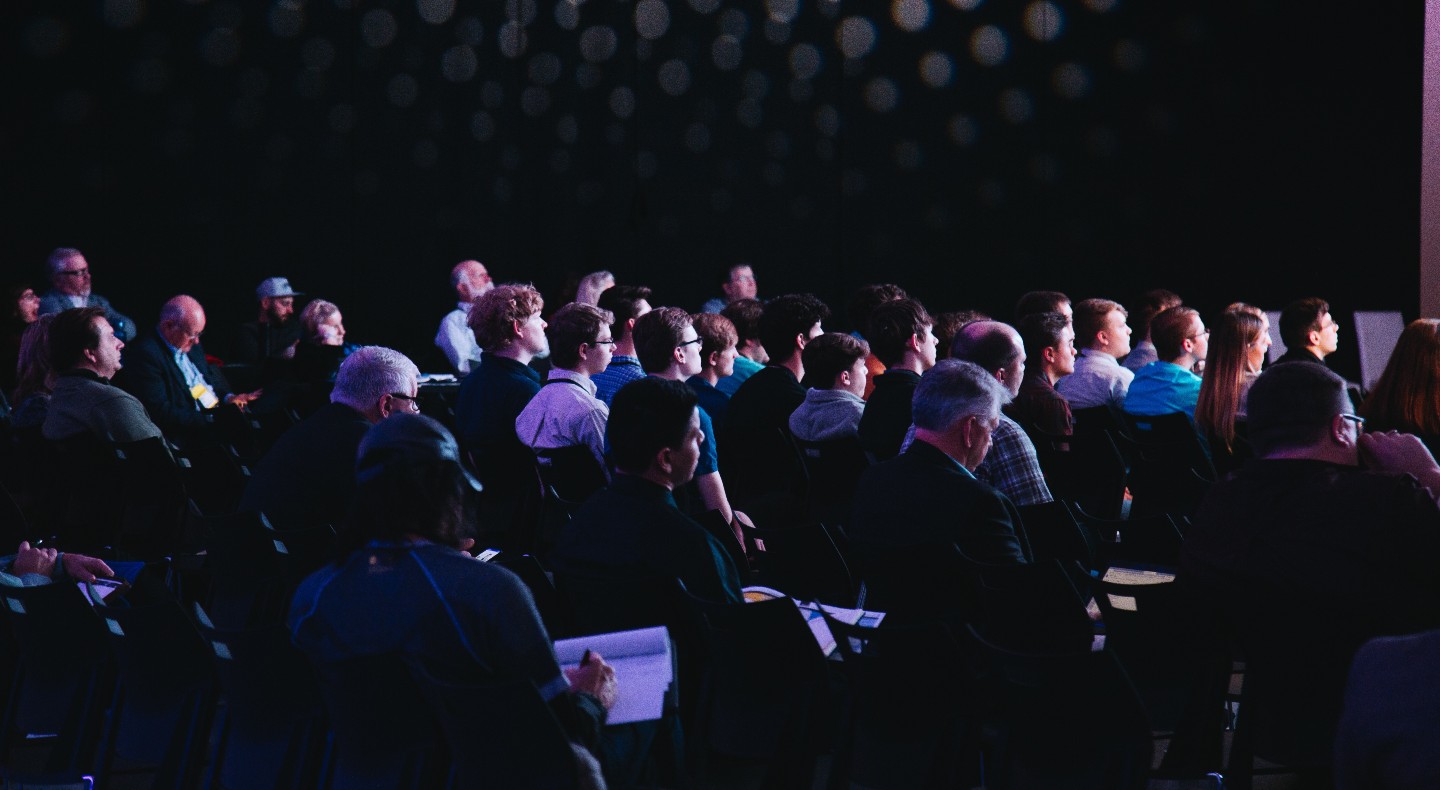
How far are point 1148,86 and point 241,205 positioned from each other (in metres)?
7.29

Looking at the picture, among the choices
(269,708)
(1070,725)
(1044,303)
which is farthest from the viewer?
(1044,303)

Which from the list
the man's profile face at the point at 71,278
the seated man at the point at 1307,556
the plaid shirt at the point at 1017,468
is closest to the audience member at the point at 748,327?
the plaid shirt at the point at 1017,468

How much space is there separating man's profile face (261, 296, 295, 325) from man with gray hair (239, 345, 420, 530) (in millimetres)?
6038

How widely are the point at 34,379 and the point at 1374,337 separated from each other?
8.65m

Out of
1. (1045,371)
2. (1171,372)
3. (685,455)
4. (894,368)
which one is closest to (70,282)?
(894,368)

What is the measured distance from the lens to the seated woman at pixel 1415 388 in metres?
4.27


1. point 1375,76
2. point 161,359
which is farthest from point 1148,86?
point 161,359

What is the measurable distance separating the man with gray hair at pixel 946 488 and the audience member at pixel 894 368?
1.39m

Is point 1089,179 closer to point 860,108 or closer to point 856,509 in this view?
point 860,108

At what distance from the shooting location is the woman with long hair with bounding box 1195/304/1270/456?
582 centimetres

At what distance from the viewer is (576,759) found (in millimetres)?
2355

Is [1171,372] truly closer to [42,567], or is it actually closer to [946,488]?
[946,488]

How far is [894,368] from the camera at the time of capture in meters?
5.29

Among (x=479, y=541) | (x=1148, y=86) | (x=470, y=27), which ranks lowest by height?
(x=479, y=541)
